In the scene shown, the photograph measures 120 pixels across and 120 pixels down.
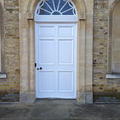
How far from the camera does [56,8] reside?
573 centimetres

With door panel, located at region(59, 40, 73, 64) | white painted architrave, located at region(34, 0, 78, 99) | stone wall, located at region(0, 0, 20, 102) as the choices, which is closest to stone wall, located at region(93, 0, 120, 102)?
white painted architrave, located at region(34, 0, 78, 99)

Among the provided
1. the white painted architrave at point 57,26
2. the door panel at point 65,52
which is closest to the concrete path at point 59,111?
the white painted architrave at point 57,26

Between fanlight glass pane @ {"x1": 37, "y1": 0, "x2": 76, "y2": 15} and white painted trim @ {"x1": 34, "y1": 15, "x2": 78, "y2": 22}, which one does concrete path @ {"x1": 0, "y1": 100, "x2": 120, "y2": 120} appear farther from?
fanlight glass pane @ {"x1": 37, "y1": 0, "x2": 76, "y2": 15}

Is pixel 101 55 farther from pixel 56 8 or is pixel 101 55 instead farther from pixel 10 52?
pixel 10 52

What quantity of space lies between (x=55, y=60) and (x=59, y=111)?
1675 mm

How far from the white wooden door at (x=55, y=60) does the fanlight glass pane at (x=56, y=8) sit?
0.40m

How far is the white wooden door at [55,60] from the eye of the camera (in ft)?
18.7

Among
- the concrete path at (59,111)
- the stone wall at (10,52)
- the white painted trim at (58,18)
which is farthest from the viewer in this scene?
the white painted trim at (58,18)

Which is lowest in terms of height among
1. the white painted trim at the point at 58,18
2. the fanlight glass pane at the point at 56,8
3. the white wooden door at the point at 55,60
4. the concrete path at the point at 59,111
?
the concrete path at the point at 59,111

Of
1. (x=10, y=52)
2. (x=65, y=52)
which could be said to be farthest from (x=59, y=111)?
(x=10, y=52)

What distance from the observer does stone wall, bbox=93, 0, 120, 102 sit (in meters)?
5.50

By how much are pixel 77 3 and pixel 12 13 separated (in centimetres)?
208

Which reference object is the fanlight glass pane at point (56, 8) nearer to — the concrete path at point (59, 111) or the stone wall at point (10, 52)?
the stone wall at point (10, 52)

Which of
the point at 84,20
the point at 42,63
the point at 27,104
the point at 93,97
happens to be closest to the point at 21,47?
the point at 42,63
